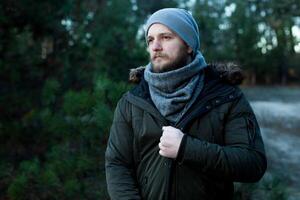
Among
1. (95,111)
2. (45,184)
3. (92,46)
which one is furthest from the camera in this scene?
(92,46)

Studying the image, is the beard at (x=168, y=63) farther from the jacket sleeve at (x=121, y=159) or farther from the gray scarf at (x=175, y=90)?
the jacket sleeve at (x=121, y=159)

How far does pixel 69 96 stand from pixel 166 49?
1.67 meters

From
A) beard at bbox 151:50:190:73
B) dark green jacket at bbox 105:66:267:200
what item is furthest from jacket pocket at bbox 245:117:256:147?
beard at bbox 151:50:190:73

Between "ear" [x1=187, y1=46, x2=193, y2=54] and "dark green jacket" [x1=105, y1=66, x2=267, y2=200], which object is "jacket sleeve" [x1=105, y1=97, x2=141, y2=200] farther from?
"ear" [x1=187, y1=46, x2=193, y2=54]

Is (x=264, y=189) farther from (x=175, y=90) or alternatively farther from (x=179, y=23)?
(x=179, y=23)

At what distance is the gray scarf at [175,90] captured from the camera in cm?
175

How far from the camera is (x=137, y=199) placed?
176cm

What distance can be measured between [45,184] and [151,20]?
2.00 m

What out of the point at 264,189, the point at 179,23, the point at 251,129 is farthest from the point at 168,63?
the point at 264,189

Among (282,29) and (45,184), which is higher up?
(282,29)

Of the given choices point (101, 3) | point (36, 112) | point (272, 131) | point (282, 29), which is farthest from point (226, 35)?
point (36, 112)

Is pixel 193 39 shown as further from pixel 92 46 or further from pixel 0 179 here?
pixel 92 46

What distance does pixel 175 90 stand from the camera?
1781 millimetres

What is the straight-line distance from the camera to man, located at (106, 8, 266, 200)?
165 cm
